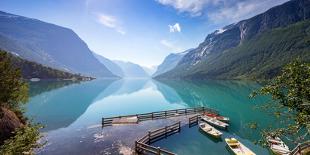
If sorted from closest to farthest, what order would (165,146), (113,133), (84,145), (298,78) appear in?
(298,78)
(84,145)
(165,146)
(113,133)

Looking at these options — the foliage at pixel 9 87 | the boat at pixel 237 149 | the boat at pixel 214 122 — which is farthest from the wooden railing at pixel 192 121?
the foliage at pixel 9 87

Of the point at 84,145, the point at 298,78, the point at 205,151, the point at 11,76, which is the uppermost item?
the point at 11,76

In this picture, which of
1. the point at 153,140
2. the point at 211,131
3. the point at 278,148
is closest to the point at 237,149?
the point at 278,148

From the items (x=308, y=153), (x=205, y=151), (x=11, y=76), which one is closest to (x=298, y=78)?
(x=308, y=153)

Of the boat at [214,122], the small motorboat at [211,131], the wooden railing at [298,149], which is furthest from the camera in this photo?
the boat at [214,122]

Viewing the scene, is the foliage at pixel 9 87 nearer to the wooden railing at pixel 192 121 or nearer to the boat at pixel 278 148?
the wooden railing at pixel 192 121

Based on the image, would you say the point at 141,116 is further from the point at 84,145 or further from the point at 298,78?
the point at 298,78
